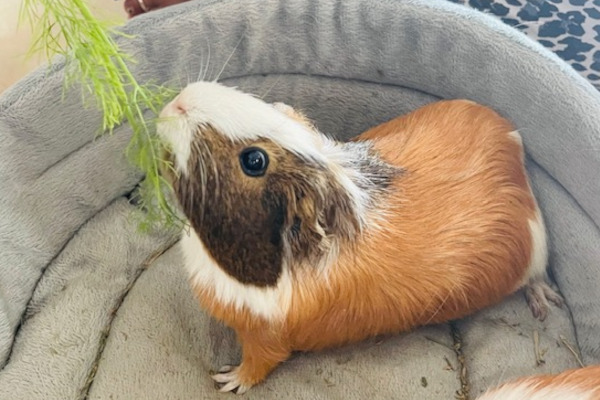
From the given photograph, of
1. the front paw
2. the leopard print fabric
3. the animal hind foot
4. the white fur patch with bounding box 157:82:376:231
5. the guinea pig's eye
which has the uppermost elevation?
the white fur patch with bounding box 157:82:376:231

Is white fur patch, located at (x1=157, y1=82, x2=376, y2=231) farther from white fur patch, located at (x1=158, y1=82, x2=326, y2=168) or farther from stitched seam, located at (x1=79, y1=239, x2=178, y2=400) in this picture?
stitched seam, located at (x1=79, y1=239, x2=178, y2=400)

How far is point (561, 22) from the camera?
1675mm

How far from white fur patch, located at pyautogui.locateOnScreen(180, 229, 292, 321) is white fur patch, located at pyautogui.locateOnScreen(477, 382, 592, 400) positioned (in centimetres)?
37

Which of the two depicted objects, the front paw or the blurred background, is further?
the blurred background

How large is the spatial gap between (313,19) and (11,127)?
67 cm

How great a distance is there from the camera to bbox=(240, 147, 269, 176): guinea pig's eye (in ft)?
3.35

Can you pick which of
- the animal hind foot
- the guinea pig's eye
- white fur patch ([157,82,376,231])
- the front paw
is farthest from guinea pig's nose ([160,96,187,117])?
the animal hind foot

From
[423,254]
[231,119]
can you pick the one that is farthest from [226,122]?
[423,254]

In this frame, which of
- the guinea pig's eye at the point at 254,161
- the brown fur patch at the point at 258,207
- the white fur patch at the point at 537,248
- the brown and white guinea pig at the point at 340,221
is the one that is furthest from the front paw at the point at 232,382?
the white fur patch at the point at 537,248

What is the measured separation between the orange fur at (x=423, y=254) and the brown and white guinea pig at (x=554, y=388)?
0.91 feet

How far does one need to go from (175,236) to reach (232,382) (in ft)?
1.32

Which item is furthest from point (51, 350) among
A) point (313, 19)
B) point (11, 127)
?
point (313, 19)

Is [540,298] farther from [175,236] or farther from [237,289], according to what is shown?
[175,236]

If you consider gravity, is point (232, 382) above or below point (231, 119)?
below
